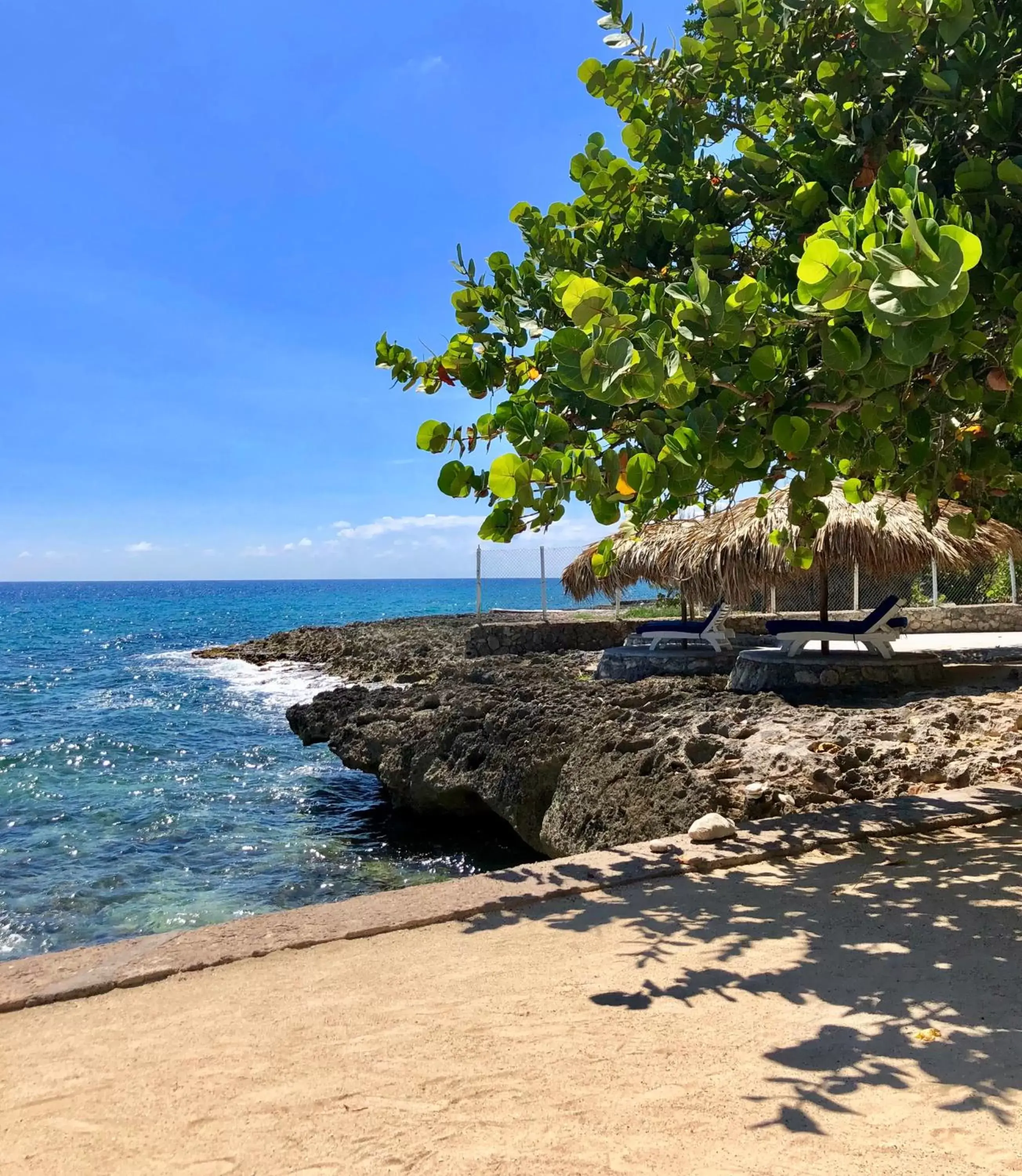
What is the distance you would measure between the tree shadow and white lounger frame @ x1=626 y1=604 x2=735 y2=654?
9.11 meters

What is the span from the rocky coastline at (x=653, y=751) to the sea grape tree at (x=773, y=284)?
6.31 ft

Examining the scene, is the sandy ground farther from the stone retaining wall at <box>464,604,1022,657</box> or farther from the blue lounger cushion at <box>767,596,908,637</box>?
the stone retaining wall at <box>464,604,1022,657</box>

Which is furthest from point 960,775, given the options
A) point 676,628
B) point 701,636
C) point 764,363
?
point 676,628

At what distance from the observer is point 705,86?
15.7 feet

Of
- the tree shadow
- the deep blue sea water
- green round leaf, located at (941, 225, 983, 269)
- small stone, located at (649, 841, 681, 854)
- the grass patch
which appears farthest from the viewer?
the grass patch

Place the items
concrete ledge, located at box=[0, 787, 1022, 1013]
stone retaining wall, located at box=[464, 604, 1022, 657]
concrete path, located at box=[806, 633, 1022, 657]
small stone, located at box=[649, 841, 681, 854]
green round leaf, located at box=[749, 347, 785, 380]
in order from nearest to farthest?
Answer: green round leaf, located at box=[749, 347, 785, 380]
concrete ledge, located at box=[0, 787, 1022, 1013]
small stone, located at box=[649, 841, 681, 854]
concrete path, located at box=[806, 633, 1022, 657]
stone retaining wall, located at box=[464, 604, 1022, 657]

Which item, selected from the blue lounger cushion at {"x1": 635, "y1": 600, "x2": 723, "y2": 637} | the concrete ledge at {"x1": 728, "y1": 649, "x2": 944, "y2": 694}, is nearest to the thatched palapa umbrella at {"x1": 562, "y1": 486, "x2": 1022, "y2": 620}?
the blue lounger cushion at {"x1": 635, "y1": 600, "x2": 723, "y2": 637}

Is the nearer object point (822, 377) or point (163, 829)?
point (822, 377)

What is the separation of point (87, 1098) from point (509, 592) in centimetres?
13741

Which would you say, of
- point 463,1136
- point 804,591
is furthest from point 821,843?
point 804,591

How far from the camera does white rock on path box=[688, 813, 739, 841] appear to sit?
16.2 feet

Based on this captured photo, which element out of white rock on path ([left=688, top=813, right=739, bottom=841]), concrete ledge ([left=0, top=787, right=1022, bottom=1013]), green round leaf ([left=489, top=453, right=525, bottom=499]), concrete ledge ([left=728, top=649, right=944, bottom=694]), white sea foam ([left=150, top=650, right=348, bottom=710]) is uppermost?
green round leaf ([left=489, top=453, right=525, bottom=499])

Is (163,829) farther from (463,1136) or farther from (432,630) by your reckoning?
(432,630)

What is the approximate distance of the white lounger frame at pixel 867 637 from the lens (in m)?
10.8
